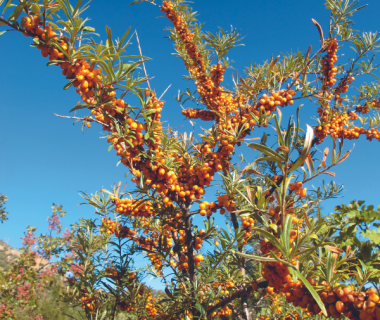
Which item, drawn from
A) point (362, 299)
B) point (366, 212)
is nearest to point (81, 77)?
point (362, 299)

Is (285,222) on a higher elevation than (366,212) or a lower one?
lower

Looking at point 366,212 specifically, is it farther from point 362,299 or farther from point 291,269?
point 291,269

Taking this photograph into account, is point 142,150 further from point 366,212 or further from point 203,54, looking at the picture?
point 203,54

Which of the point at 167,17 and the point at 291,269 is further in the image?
the point at 167,17

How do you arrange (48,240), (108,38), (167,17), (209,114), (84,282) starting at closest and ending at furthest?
(108,38) < (84,282) < (167,17) < (209,114) < (48,240)

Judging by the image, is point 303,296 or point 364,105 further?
point 364,105

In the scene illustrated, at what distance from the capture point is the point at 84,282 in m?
1.54


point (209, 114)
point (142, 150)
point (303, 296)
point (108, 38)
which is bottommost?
point (303, 296)

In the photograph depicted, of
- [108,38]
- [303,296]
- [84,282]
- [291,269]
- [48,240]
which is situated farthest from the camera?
[48,240]

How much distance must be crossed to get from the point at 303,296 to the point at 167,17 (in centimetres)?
314

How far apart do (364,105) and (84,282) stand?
4.13 metres

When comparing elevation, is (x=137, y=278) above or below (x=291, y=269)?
below

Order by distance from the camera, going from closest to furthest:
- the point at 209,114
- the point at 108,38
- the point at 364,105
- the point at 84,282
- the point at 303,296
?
the point at 303,296
the point at 108,38
the point at 84,282
the point at 209,114
the point at 364,105

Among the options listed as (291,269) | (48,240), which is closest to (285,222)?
(291,269)
